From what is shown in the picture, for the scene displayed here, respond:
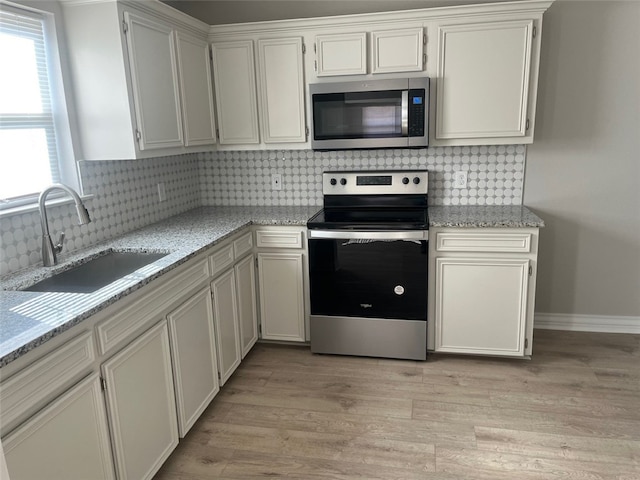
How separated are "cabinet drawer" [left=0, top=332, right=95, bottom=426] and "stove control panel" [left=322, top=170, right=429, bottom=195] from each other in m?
2.11

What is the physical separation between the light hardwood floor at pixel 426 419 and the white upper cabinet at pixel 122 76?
4.85 feet

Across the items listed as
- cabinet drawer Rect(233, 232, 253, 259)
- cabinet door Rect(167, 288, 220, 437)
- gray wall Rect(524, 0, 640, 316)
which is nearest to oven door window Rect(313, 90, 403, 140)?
cabinet drawer Rect(233, 232, 253, 259)

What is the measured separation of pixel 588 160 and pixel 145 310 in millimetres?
2897

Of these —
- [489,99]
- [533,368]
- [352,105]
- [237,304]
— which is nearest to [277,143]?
[352,105]

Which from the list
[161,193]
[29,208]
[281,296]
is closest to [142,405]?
[29,208]

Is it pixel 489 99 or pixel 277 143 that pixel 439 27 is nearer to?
pixel 489 99

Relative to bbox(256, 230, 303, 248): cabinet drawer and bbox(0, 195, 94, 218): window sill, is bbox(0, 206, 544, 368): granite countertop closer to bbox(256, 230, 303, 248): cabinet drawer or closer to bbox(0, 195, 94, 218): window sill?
bbox(256, 230, 303, 248): cabinet drawer

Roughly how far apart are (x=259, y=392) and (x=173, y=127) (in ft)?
5.23

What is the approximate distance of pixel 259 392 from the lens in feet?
8.97

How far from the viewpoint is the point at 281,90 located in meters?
3.12

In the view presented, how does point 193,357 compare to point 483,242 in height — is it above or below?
below

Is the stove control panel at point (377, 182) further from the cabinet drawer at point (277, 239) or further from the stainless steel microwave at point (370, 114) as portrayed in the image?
A: the cabinet drawer at point (277, 239)

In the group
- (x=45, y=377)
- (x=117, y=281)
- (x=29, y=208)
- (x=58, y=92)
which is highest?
(x=58, y=92)

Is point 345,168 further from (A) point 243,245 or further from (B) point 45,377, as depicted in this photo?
(B) point 45,377
